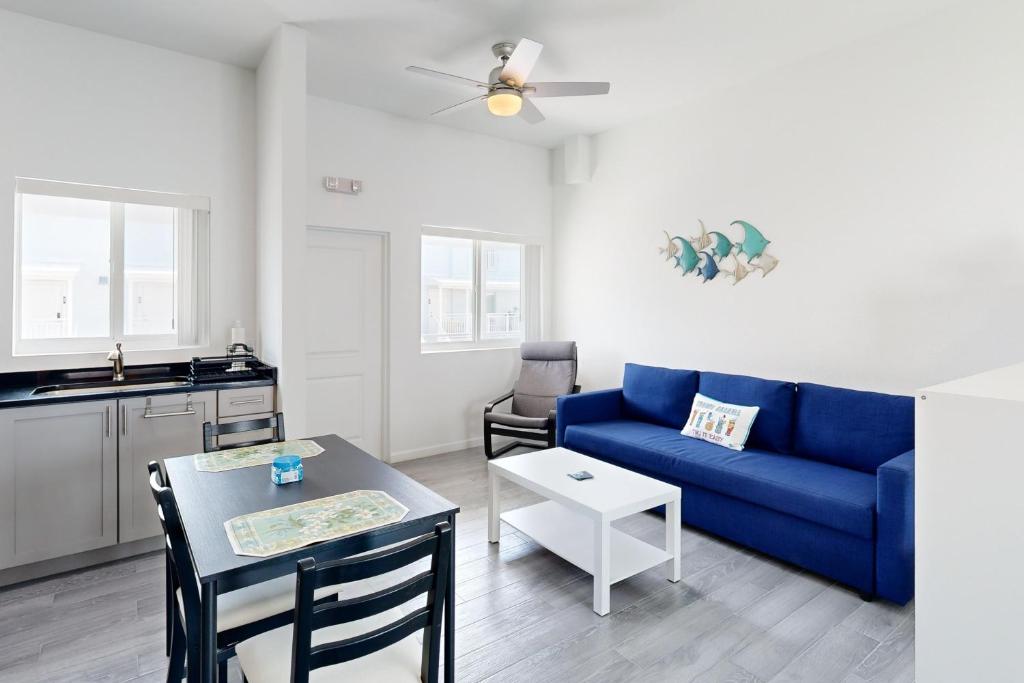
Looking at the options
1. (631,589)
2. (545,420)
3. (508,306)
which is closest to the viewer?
(631,589)

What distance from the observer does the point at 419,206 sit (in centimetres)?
462

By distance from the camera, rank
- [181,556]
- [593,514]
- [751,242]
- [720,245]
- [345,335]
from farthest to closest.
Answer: [345,335], [720,245], [751,242], [593,514], [181,556]

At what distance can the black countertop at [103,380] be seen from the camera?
265 cm

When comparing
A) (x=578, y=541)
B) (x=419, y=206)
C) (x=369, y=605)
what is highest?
(x=419, y=206)

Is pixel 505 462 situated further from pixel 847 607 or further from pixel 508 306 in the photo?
pixel 508 306

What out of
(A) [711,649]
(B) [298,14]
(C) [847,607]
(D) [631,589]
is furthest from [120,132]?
(C) [847,607]

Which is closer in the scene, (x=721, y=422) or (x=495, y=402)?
(x=721, y=422)

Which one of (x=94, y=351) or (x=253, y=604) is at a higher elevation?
(x=94, y=351)

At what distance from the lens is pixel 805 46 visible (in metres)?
3.28

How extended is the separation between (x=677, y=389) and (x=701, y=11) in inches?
95.5

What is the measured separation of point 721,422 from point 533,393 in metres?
1.87

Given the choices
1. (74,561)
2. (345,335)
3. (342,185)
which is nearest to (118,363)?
(74,561)

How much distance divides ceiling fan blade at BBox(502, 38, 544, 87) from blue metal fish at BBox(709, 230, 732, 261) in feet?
6.37

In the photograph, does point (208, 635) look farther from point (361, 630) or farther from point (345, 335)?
point (345, 335)
